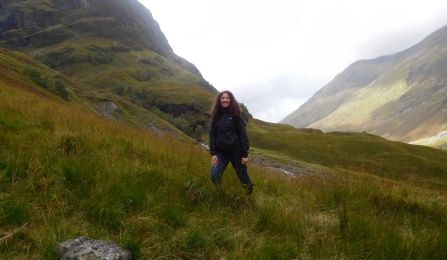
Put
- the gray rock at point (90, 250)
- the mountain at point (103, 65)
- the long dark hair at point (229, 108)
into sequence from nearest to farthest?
the gray rock at point (90, 250), the long dark hair at point (229, 108), the mountain at point (103, 65)

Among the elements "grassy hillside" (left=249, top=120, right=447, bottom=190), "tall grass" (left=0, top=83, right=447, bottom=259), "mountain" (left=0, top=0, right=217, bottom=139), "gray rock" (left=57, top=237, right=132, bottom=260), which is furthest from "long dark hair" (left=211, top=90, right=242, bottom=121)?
"mountain" (left=0, top=0, right=217, bottom=139)

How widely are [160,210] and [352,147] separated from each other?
7995 cm

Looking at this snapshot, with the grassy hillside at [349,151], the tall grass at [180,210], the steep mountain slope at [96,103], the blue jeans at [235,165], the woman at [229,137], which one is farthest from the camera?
the grassy hillside at [349,151]

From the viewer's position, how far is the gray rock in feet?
11.2

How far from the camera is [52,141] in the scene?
715cm

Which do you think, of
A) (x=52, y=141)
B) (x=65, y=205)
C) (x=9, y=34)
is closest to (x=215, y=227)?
(x=65, y=205)

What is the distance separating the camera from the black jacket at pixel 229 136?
7074 mm

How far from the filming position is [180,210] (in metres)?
5.17

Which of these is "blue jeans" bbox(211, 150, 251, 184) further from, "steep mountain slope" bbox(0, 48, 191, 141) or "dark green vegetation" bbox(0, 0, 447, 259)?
"steep mountain slope" bbox(0, 48, 191, 141)

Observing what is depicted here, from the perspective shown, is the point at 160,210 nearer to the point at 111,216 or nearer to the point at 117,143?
the point at 111,216

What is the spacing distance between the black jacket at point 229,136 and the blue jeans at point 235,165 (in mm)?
118

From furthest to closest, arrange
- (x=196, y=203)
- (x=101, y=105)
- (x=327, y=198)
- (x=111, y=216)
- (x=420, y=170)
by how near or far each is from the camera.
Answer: (x=420, y=170)
(x=101, y=105)
(x=327, y=198)
(x=196, y=203)
(x=111, y=216)

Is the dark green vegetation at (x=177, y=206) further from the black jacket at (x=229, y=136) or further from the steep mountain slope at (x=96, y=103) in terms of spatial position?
the steep mountain slope at (x=96, y=103)

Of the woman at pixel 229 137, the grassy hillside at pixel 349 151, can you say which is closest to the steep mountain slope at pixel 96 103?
the grassy hillside at pixel 349 151
